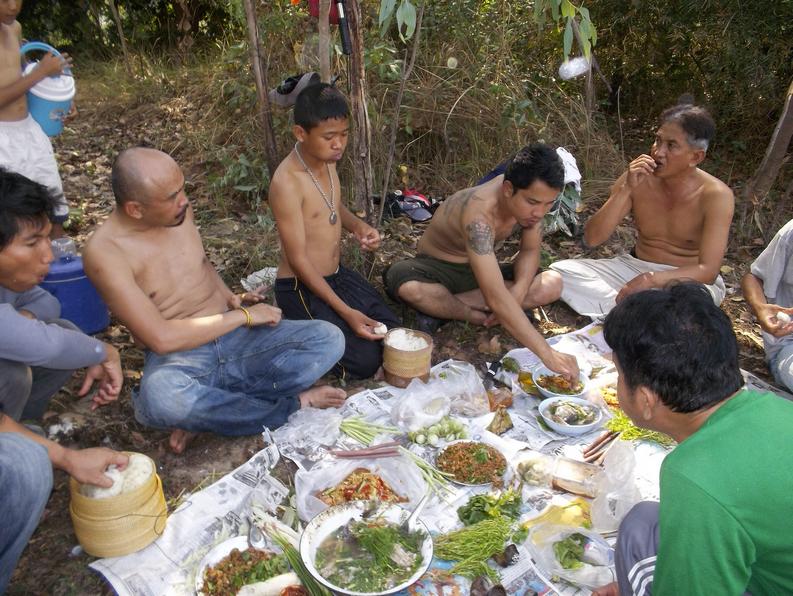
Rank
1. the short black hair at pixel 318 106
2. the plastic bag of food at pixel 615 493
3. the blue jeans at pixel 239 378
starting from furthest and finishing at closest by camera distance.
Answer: the short black hair at pixel 318 106 < the blue jeans at pixel 239 378 < the plastic bag of food at pixel 615 493

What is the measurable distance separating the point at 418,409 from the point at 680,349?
1886 mm

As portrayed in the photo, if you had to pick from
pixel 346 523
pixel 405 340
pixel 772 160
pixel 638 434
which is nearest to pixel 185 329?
pixel 346 523

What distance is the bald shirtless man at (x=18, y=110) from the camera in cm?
407

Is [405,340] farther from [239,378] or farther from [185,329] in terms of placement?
[185,329]

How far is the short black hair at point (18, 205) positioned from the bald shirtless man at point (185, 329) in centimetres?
44

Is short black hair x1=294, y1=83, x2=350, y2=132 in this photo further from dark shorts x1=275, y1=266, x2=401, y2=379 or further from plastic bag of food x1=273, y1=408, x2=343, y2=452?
plastic bag of food x1=273, y1=408, x2=343, y2=452

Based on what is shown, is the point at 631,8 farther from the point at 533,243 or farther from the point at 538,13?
the point at 538,13

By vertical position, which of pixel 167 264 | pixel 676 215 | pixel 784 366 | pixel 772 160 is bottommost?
pixel 784 366

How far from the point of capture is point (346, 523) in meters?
2.56

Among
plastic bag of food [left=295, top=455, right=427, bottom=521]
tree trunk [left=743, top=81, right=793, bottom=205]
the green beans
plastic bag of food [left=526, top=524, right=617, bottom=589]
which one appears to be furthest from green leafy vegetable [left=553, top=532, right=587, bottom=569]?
tree trunk [left=743, top=81, right=793, bottom=205]

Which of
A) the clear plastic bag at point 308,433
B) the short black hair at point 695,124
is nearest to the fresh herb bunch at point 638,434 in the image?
the clear plastic bag at point 308,433

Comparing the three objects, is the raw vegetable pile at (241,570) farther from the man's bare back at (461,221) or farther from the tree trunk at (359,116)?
the tree trunk at (359,116)

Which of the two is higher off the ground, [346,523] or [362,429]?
[346,523]

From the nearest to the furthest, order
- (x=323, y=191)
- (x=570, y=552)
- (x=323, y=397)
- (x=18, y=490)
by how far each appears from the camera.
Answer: (x=18, y=490)
(x=570, y=552)
(x=323, y=397)
(x=323, y=191)
